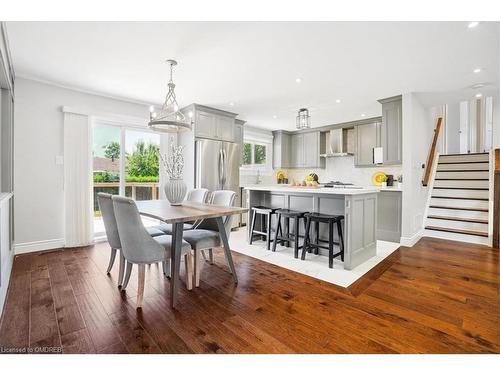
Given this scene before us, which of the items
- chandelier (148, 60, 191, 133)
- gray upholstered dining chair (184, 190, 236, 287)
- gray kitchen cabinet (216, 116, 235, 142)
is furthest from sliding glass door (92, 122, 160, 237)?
gray upholstered dining chair (184, 190, 236, 287)

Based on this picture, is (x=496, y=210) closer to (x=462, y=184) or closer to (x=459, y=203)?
(x=459, y=203)

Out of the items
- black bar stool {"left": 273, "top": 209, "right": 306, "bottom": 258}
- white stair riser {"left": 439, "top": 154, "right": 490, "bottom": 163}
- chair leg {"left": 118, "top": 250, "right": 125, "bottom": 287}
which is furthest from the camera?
white stair riser {"left": 439, "top": 154, "right": 490, "bottom": 163}

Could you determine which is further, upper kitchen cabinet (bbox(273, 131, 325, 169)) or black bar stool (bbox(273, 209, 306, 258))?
upper kitchen cabinet (bbox(273, 131, 325, 169))

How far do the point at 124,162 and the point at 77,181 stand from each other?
0.83 m

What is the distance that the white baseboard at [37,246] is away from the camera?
11.2 feet

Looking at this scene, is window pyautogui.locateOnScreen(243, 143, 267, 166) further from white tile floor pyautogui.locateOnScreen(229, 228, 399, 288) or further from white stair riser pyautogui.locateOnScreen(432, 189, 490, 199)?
white stair riser pyautogui.locateOnScreen(432, 189, 490, 199)

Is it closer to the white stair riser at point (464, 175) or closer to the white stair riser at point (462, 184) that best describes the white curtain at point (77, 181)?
the white stair riser at point (462, 184)

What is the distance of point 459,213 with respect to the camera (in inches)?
185

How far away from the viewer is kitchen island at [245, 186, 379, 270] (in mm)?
Answer: 2871

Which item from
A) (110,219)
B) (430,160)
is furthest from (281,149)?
(110,219)

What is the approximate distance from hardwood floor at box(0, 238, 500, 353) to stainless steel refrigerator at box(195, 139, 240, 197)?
214 cm
